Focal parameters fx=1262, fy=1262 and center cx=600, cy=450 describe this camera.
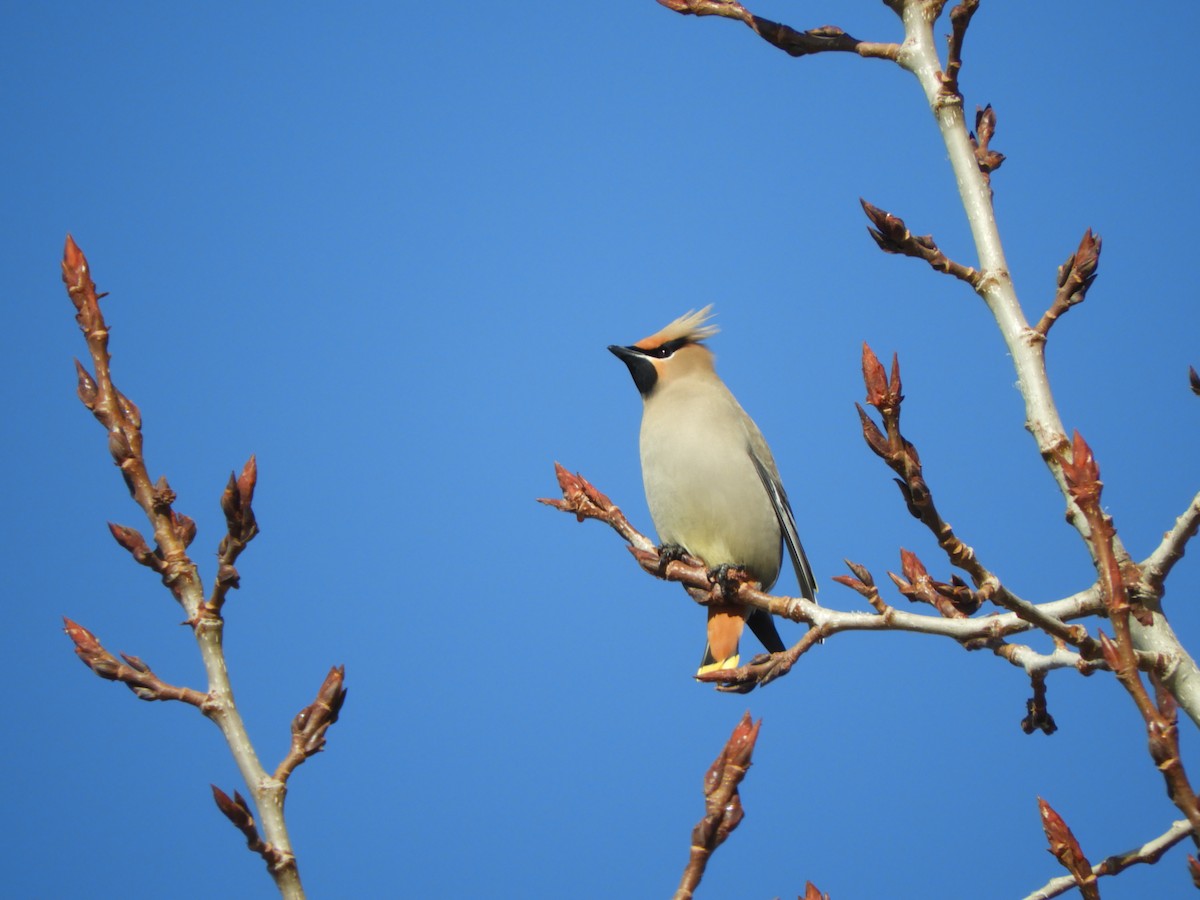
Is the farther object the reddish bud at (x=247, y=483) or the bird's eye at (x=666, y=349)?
the bird's eye at (x=666, y=349)

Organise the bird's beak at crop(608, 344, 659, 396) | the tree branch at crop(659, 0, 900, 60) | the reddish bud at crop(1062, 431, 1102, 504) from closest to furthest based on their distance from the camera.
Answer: the reddish bud at crop(1062, 431, 1102, 504) < the tree branch at crop(659, 0, 900, 60) < the bird's beak at crop(608, 344, 659, 396)

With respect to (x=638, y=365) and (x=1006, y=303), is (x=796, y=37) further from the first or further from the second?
(x=638, y=365)

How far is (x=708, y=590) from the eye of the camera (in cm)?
324

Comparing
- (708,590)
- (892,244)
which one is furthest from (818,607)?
(892,244)

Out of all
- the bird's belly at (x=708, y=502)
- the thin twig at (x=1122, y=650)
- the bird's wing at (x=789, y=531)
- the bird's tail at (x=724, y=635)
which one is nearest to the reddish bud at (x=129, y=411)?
the thin twig at (x=1122, y=650)

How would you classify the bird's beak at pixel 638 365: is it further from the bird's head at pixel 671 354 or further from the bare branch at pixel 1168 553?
the bare branch at pixel 1168 553

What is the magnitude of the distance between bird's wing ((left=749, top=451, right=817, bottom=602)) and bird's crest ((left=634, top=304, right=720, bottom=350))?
A: 689 mm

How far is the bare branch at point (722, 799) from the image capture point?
6.54ft

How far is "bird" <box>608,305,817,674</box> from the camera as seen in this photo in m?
4.91

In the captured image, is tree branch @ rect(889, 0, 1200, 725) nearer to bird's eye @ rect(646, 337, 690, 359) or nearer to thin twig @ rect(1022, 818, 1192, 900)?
thin twig @ rect(1022, 818, 1192, 900)

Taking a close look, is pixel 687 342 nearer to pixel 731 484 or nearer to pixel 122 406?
pixel 731 484

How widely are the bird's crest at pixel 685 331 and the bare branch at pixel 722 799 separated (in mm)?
3715

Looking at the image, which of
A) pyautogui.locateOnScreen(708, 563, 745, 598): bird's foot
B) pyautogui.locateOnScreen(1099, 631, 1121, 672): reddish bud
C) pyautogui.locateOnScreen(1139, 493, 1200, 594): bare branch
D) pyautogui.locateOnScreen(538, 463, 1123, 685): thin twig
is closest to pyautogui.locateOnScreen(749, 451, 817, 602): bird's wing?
pyautogui.locateOnScreen(708, 563, 745, 598): bird's foot

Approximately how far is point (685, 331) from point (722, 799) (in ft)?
12.7
